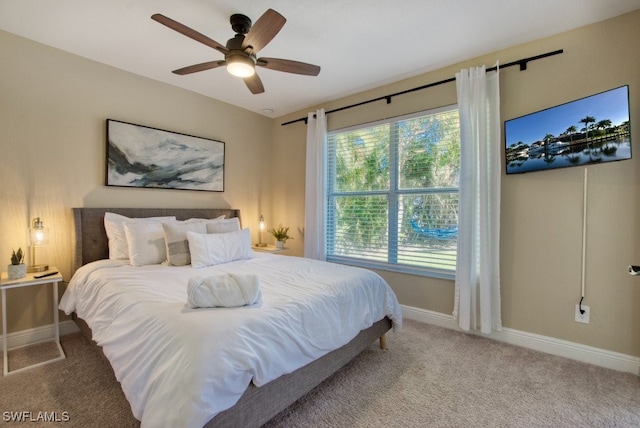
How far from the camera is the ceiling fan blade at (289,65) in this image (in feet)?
7.29

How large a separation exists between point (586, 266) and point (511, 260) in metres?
0.50

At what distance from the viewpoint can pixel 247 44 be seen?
6.61 feet

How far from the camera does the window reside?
120 inches

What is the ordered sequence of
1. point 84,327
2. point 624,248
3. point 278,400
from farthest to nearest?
1. point 84,327
2. point 624,248
3. point 278,400

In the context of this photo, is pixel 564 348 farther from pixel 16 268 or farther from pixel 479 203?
pixel 16 268

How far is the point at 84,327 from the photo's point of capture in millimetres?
2441

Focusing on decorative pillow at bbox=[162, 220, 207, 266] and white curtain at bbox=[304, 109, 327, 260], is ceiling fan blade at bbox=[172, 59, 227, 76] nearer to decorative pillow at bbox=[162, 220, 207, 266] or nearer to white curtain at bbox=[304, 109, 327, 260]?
decorative pillow at bbox=[162, 220, 207, 266]

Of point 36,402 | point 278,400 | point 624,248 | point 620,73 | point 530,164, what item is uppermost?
point 620,73

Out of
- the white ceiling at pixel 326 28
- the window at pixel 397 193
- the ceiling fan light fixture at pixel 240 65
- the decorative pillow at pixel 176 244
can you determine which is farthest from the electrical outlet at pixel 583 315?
the decorative pillow at pixel 176 244

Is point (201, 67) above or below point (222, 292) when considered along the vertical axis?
above

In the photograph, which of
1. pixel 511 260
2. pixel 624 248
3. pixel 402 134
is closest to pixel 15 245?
pixel 402 134

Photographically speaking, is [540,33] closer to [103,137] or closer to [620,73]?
[620,73]

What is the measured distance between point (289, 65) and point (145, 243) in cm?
197

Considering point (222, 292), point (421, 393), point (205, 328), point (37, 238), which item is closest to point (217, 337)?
point (205, 328)
